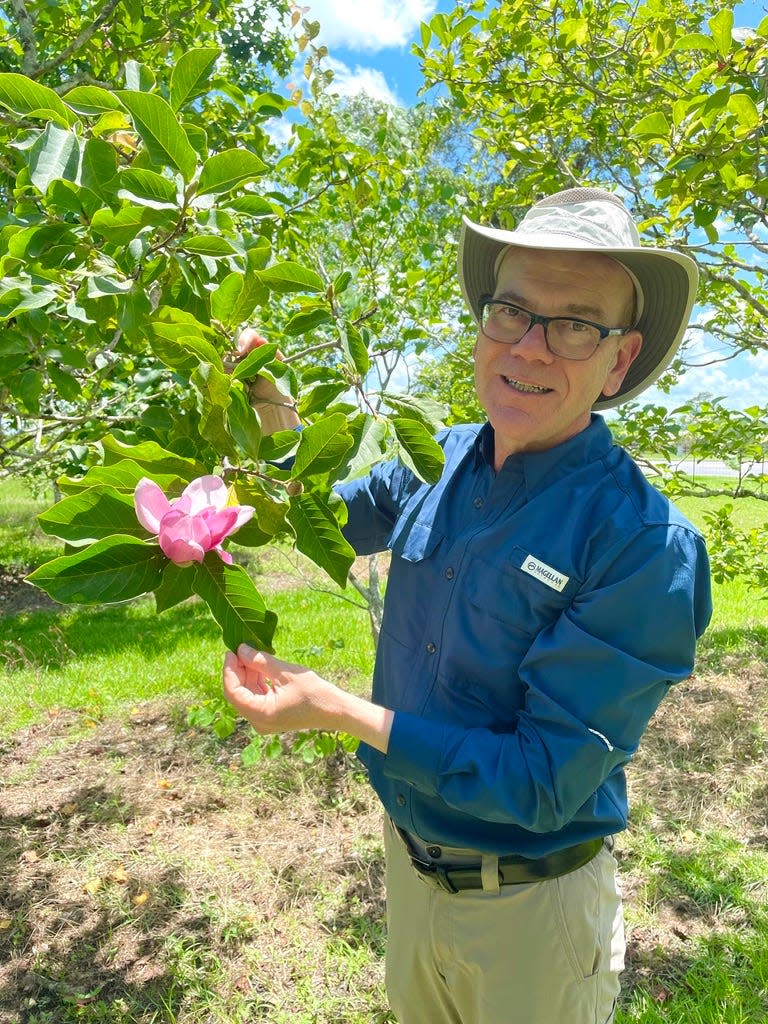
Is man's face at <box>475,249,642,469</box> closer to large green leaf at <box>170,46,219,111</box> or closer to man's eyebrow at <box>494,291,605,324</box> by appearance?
man's eyebrow at <box>494,291,605,324</box>

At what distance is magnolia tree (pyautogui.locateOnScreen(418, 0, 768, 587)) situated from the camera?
1977mm

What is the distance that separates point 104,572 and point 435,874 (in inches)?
39.4

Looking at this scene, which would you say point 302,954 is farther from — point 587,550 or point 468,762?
point 587,550

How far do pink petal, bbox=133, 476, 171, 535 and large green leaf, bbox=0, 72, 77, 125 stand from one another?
2.34 feet

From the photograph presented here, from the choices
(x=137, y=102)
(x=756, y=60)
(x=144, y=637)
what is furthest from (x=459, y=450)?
(x=144, y=637)

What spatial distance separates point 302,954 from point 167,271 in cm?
242

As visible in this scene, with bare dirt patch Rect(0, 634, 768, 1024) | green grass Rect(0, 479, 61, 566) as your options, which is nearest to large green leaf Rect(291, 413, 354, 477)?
bare dirt patch Rect(0, 634, 768, 1024)

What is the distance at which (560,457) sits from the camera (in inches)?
55.4

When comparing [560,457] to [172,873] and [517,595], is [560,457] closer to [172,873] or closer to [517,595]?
[517,595]

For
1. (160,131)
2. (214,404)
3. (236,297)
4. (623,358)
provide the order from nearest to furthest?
(214,404)
(160,131)
(236,297)
(623,358)

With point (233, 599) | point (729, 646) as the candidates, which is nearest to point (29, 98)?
point (233, 599)

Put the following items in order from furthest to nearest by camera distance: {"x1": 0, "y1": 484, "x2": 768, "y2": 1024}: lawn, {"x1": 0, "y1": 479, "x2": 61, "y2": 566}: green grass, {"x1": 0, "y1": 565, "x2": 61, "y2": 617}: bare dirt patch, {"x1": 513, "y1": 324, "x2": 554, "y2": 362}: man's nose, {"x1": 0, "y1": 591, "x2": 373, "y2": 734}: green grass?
1. {"x1": 0, "y1": 479, "x2": 61, "y2": 566}: green grass
2. {"x1": 0, "y1": 565, "x2": 61, "y2": 617}: bare dirt patch
3. {"x1": 0, "y1": 591, "x2": 373, "y2": 734}: green grass
4. {"x1": 0, "y1": 484, "x2": 768, "y2": 1024}: lawn
5. {"x1": 513, "y1": 324, "x2": 554, "y2": 362}: man's nose

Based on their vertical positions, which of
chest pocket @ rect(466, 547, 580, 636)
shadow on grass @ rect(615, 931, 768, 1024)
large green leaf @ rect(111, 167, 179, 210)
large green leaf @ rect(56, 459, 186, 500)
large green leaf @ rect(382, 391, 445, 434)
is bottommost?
shadow on grass @ rect(615, 931, 768, 1024)

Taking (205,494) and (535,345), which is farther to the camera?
(535,345)
